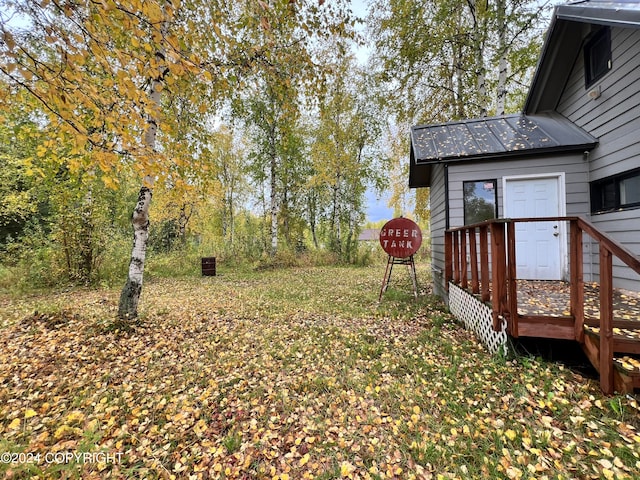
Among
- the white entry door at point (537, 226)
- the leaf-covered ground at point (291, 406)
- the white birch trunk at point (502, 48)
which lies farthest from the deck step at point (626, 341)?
the white birch trunk at point (502, 48)

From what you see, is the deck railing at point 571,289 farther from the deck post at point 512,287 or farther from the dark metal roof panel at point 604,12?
the dark metal roof panel at point 604,12

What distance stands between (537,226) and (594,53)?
3.14 meters

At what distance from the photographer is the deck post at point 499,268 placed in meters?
2.97

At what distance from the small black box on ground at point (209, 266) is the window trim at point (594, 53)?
35.4ft

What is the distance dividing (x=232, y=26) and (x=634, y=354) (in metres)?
6.24

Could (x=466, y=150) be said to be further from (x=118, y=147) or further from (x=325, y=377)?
(x=118, y=147)

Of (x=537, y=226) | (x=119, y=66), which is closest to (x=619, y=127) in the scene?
(x=537, y=226)

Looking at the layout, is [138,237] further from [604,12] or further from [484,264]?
[604,12]

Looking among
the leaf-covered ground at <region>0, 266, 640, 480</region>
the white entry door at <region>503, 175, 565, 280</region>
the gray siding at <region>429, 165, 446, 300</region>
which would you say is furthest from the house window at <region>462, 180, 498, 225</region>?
the leaf-covered ground at <region>0, 266, 640, 480</region>

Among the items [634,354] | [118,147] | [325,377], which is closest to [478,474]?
[325,377]

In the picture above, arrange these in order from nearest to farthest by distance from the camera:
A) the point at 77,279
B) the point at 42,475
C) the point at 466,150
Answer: the point at 42,475 → the point at 466,150 → the point at 77,279

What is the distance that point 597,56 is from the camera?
178 inches

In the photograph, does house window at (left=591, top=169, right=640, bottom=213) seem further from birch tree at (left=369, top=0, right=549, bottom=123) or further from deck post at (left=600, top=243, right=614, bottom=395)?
birch tree at (left=369, top=0, right=549, bottom=123)

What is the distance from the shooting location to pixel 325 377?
9.53 feet
